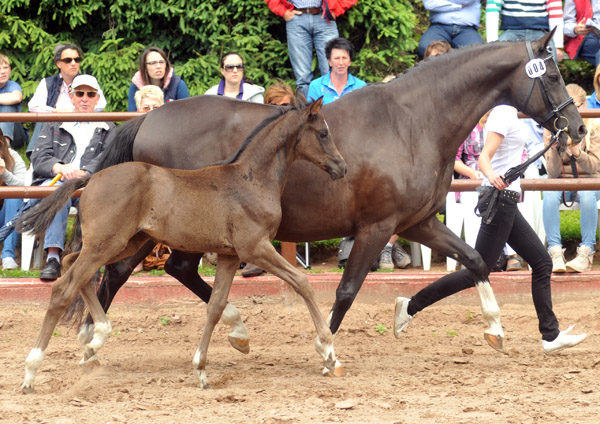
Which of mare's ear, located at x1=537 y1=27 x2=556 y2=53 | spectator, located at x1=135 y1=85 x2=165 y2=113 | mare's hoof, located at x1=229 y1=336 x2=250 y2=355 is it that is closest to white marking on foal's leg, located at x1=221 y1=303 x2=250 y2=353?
mare's hoof, located at x1=229 y1=336 x2=250 y2=355

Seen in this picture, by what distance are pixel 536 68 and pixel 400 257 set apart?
2927mm

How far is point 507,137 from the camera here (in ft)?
20.4

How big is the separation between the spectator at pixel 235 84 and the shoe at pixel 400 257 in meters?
1.89

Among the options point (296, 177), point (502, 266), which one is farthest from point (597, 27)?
point (296, 177)

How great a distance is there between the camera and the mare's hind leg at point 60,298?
5.20 metres

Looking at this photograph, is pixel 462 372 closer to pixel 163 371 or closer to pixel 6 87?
pixel 163 371

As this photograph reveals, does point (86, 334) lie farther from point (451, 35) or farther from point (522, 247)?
point (451, 35)

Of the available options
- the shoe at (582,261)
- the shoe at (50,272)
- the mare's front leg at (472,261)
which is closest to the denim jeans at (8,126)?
the shoe at (50,272)

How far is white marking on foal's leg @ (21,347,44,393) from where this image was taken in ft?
17.1

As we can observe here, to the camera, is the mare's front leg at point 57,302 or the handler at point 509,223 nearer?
the mare's front leg at point 57,302

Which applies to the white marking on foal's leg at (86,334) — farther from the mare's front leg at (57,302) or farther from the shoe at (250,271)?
the shoe at (250,271)

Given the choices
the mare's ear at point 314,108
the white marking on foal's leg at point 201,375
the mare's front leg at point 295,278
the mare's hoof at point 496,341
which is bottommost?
the mare's hoof at point 496,341

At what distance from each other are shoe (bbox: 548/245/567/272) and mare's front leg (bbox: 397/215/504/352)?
174 cm

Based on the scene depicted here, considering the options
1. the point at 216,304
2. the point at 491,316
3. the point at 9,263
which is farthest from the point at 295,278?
the point at 9,263
